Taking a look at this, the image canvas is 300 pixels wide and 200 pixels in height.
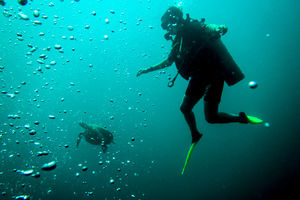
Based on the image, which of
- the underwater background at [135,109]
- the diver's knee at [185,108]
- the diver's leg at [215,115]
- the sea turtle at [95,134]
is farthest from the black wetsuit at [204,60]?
the sea turtle at [95,134]

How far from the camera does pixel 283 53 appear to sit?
63250 mm

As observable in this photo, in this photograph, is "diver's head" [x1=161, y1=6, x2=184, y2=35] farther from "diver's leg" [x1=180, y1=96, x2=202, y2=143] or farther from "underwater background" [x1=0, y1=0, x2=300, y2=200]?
"underwater background" [x1=0, y1=0, x2=300, y2=200]

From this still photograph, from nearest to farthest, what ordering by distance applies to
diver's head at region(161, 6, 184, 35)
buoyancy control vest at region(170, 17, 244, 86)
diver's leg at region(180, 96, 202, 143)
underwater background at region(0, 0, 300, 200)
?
buoyancy control vest at region(170, 17, 244, 86) < diver's head at region(161, 6, 184, 35) < diver's leg at region(180, 96, 202, 143) < underwater background at region(0, 0, 300, 200)

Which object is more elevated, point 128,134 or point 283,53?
point 283,53

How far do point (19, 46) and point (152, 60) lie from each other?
51299 millimetres

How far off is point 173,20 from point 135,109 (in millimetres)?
75224

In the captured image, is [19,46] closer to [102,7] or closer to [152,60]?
[102,7]

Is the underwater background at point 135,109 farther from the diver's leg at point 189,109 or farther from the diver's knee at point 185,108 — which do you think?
the diver's knee at point 185,108

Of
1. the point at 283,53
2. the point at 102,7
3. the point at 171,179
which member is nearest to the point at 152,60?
the point at 102,7

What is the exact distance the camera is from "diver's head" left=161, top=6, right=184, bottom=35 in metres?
3.66

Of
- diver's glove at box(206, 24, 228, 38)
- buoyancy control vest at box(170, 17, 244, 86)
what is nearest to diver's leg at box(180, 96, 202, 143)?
buoyancy control vest at box(170, 17, 244, 86)

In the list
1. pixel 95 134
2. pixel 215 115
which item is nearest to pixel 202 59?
pixel 215 115

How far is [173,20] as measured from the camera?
12.2 feet

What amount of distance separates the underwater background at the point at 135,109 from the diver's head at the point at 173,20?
10.2 feet
